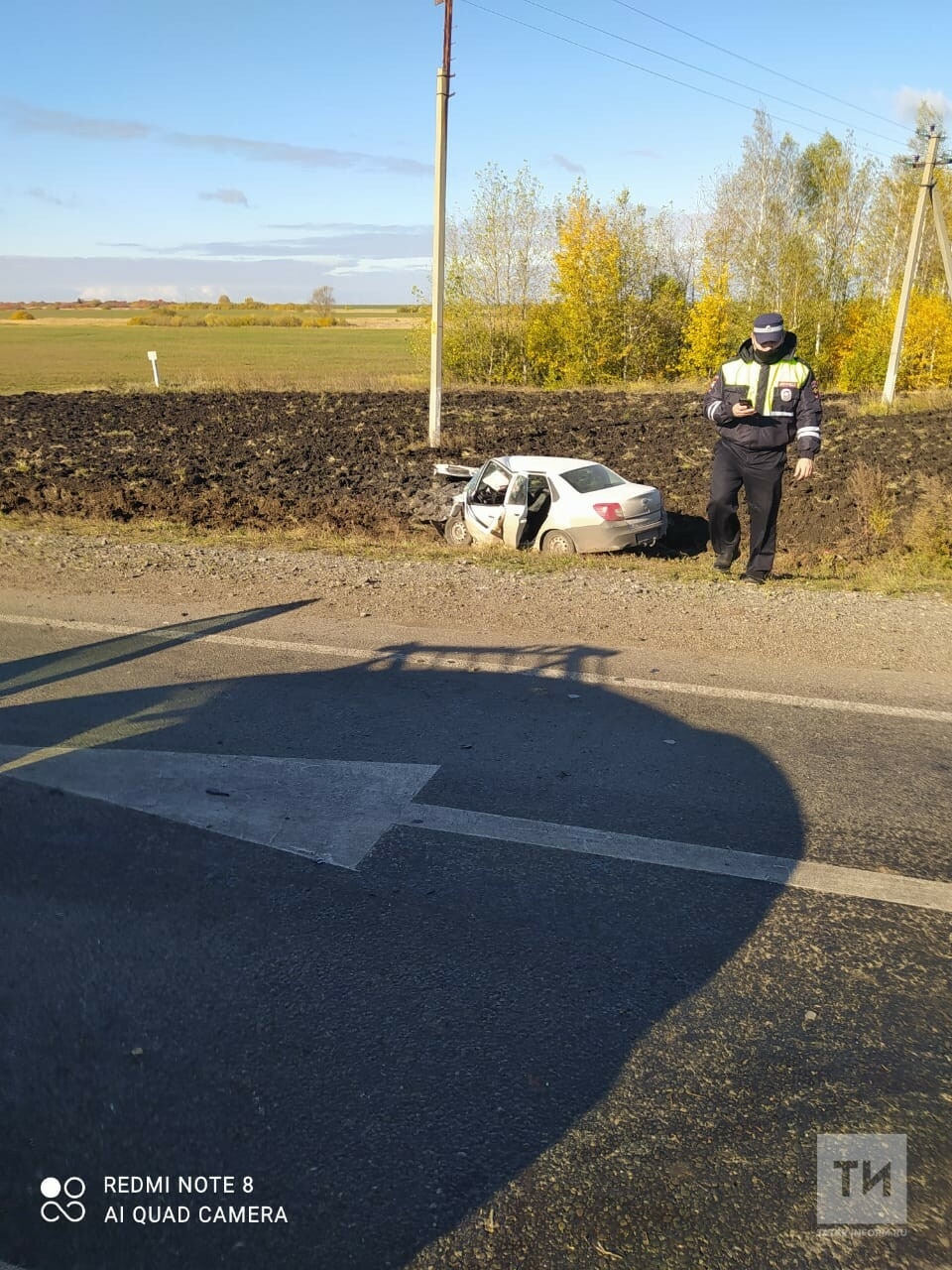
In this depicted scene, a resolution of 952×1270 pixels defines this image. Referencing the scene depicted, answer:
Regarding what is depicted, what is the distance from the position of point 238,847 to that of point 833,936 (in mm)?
2219

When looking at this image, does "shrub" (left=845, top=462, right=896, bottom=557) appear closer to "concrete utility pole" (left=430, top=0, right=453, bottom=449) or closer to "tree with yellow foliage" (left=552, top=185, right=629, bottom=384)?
"concrete utility pole" (left=430, top=0, right=453, bottom=449)

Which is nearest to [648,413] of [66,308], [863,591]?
[863,591]

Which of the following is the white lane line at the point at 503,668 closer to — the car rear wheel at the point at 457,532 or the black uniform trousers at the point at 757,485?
the black uniform trousers at the point at 757,485

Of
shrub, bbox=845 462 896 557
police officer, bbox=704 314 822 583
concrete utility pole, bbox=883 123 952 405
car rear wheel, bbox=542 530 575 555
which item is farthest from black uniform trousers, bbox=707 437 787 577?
concrete utility pole, bbox=883 123 952 405

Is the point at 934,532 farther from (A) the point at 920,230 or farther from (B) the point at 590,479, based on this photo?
(A) the point at 920,230

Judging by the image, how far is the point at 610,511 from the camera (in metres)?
12.3

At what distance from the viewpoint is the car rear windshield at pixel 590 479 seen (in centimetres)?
1275

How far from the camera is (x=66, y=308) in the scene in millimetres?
160000

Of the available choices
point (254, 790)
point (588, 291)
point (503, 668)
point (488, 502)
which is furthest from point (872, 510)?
point (588, 291)

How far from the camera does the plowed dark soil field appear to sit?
15.4 meters

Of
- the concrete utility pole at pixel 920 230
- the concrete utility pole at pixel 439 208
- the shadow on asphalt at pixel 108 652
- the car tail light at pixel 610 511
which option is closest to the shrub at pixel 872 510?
the car tail light at pixel 610 511

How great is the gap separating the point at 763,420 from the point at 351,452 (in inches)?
626

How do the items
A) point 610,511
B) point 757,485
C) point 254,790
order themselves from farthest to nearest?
point 610,511
point 757,485
point 254,790

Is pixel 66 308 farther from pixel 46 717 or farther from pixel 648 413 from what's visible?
pixel 46 717
